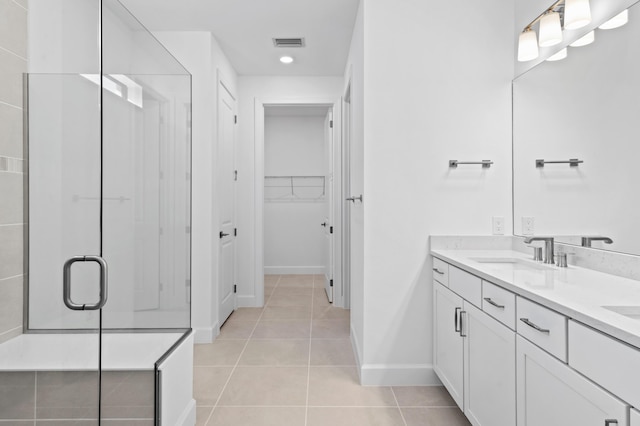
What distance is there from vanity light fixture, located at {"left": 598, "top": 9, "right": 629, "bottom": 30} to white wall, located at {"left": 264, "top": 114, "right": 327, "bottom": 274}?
4718 millimetres

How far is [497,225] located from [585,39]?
1.12 meters

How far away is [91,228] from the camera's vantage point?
1.31 meters

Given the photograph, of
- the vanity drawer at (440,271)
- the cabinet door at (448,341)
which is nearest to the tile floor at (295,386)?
the cabinet door at (448,341)

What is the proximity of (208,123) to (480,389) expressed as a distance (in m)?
2.79

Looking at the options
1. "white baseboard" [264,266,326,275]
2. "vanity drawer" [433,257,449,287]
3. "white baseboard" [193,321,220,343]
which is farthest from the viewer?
"white baseboard" [264,266,326,275]

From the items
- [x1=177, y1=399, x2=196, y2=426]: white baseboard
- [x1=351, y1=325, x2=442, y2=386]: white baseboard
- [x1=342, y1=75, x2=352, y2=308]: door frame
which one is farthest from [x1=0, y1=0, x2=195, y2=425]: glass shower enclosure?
[x1=342, y1=75, x2=352, y2=308]: door frame

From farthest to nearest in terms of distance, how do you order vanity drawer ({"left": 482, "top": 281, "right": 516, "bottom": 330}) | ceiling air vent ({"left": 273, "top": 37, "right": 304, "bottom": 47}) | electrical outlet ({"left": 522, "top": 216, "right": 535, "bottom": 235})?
ceiling air vent ({"left": 273, "top": 37, "right": 304, "bottom": 47}) → electrical outlet ({"left": 522, "top": 216, "right": 535, "bottom": 235}) → vanity drawer ({"left": 482, "top": 281, "right": 516, "bottom": 330})

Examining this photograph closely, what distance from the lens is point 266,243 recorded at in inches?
249

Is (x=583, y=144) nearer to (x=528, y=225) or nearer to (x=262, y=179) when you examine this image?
(x=528, y=225)

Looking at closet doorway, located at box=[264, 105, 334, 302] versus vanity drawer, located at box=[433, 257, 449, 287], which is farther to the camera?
closet doorway, located at box=[264, 105, 334, 302]

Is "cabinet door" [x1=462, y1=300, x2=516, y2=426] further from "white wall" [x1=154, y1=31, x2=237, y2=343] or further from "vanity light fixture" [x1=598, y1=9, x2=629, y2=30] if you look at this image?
"white wall" [x1=154, y1=31, x2=237, y2=343]

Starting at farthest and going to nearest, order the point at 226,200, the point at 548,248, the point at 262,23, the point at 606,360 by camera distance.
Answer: the point at 226,200 → the point at 262,23 → the point at 548,248 → the point at 606,360

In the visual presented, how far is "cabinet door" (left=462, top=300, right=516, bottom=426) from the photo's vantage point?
1452 millimetres

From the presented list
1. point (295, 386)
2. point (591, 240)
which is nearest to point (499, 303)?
point (591, 240)
